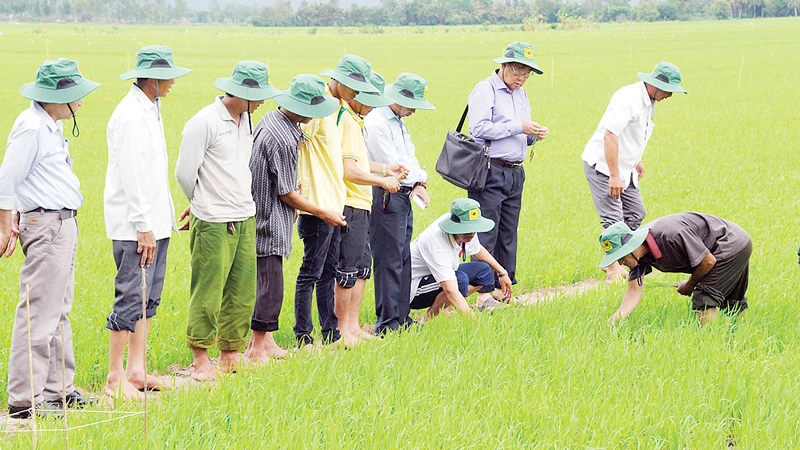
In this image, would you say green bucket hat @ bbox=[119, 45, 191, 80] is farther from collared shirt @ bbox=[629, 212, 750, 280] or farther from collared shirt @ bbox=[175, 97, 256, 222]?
collared shirt @ bbox=[629, 212, 750, 280]

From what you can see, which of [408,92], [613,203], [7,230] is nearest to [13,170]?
[7,230]

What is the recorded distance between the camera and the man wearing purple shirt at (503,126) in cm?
695

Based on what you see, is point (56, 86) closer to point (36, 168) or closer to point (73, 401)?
point (36, 168)

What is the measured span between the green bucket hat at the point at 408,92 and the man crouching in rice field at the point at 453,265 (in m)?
0.70

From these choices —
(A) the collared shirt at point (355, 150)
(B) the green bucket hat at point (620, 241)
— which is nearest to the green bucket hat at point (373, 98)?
(A) the collared shirt at point (355, 150)

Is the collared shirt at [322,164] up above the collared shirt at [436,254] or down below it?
above

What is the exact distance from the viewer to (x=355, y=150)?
19.2 ft

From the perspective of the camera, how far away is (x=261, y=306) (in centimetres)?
566

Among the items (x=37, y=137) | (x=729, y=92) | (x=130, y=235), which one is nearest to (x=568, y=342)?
(x=130, y=235)

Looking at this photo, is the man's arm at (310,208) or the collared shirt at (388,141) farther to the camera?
the collared shirt at (388,141)

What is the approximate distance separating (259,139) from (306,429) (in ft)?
6.81

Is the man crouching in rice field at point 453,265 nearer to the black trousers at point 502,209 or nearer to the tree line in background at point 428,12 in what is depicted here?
the black trousers at point 502,209

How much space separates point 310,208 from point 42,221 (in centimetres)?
157

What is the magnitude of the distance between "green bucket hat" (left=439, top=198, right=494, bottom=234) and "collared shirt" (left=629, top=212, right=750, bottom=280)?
3.47 feet
